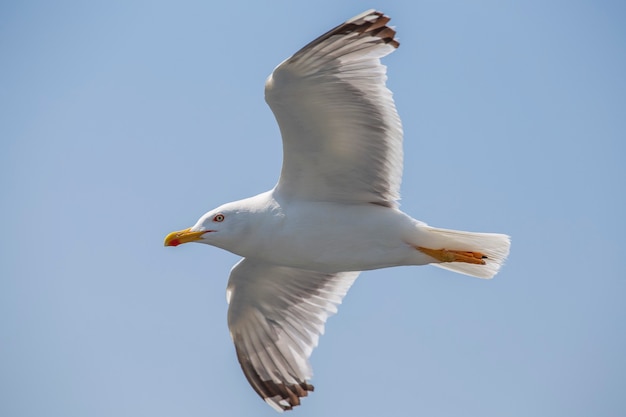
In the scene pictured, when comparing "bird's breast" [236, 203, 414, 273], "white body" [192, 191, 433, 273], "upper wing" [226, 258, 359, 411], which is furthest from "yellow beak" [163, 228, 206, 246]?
"upper wing" [226, 258, 359, 411]

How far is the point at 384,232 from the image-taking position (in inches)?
365

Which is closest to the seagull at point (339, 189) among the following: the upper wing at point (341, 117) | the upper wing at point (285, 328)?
the upper wing at point (341, 117)

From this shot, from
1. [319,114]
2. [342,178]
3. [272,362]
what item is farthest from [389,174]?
[272,362]

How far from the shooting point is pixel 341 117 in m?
8.83

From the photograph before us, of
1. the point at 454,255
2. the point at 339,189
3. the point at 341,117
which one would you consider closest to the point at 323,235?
the point at 339,189

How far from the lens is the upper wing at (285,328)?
10.7 metres

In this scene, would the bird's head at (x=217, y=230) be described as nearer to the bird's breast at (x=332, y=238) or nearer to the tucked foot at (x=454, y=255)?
the bird's breast at (x=332, y=238)

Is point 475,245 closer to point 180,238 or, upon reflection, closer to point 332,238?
point 332,238

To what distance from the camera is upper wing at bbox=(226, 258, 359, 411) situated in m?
10.7

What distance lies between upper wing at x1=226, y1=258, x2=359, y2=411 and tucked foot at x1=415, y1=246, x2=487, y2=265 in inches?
62.5

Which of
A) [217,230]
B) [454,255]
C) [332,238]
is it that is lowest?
[454,255]

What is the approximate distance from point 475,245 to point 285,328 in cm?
239

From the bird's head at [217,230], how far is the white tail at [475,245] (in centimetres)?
165

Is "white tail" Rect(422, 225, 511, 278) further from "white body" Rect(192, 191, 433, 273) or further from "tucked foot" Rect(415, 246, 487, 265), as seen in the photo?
"white body" Rect(192, 191, 433, 273)
